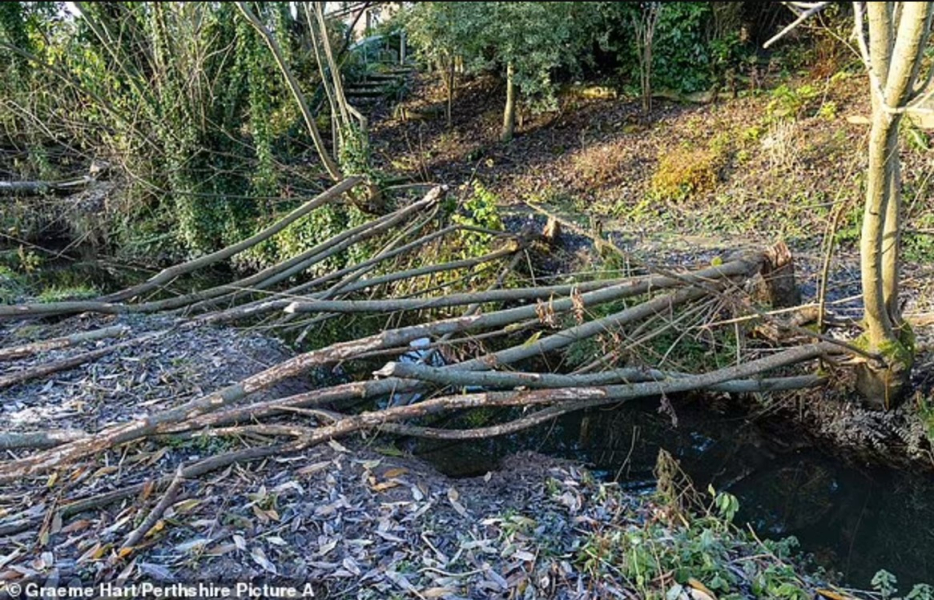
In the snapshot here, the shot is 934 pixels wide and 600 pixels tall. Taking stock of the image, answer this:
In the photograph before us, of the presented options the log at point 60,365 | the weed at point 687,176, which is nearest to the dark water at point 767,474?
the log at point 60,365

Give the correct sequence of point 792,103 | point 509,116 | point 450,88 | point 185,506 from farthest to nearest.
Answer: point 450,88 < point 509,116 < point 792,103 < point 185,506

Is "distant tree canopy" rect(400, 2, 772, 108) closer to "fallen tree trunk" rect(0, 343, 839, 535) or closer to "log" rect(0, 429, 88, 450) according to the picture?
"fallen tree trunk" rect(0, 343, 839, 535)

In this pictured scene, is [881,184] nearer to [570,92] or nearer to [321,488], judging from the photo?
[321,488]

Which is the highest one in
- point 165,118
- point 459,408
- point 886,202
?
point 165,118

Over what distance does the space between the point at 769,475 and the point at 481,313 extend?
2.60 m

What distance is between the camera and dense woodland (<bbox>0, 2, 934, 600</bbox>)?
2.91 meters

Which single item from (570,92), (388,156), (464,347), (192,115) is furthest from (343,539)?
(570,92)

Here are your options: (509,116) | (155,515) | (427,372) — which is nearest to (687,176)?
(509,116)

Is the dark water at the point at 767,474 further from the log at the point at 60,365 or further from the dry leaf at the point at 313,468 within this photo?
the log at the point at 60,365

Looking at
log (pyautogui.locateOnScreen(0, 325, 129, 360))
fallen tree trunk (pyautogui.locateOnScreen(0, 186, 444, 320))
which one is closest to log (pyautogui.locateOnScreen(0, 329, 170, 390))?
log (pyautogui.locateOnScreen(0, 325, 129, 360))

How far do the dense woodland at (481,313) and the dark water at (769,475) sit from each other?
3cm

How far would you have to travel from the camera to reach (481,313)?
218 inches

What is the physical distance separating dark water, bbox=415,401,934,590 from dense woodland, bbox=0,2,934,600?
3 cm

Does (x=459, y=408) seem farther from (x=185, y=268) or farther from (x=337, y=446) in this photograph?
(x=185, y=268)
